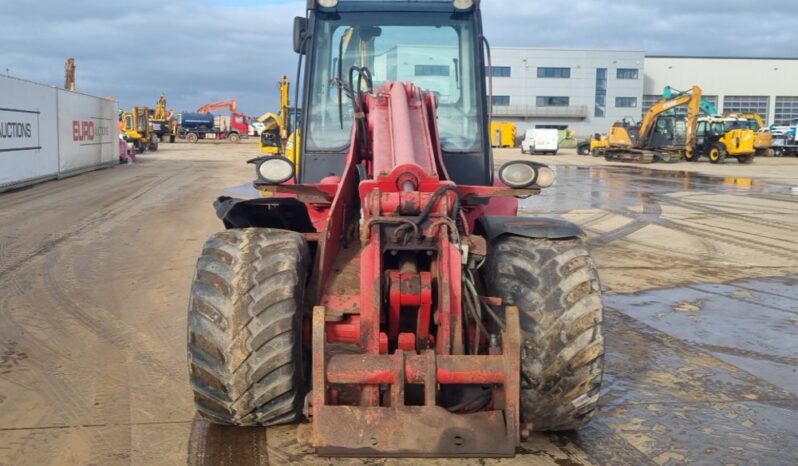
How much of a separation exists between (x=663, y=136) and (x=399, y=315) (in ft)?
133

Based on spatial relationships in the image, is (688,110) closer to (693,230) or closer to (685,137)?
(685,137)

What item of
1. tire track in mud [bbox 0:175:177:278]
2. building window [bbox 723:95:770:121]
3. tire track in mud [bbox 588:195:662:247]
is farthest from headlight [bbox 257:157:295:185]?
building window [bbox 723:95:770:121]

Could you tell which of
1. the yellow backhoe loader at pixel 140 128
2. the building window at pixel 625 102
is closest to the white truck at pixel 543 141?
the yellow backhoe loader at pixel 140 128

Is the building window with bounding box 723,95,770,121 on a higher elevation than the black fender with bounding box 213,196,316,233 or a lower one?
higher

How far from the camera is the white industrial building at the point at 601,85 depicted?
3187 inches

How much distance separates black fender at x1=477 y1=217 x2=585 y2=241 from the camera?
4.66m

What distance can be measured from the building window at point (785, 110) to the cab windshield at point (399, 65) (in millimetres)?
85554

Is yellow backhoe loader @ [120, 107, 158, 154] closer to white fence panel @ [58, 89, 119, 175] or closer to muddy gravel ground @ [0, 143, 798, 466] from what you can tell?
white fence panel @ [58, 89, 119, 175]

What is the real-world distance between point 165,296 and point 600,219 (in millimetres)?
10175

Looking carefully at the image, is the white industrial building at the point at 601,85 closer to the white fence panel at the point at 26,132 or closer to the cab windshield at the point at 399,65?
the white fence panel at the point at 26,132

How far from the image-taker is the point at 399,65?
6266 millimetres

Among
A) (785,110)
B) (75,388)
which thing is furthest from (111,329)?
(785,110)

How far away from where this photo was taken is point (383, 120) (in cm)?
510

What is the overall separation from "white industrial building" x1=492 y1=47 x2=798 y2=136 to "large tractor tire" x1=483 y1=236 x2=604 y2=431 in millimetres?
77496
